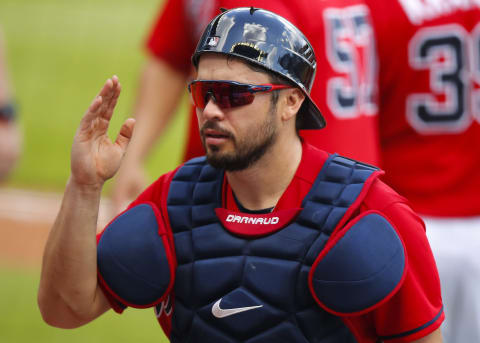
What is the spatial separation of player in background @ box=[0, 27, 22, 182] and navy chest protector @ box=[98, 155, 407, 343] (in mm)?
584

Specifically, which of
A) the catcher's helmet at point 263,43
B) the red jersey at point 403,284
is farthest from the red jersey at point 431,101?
the red jersey at point 403,284

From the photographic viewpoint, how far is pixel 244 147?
2479mm

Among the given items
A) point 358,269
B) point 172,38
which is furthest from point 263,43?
point 172,38

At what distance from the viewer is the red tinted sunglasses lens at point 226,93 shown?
243 cm

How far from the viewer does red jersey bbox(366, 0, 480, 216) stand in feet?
12.6

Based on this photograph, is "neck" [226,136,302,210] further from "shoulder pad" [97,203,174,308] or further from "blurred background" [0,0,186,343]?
"blurred background" [0,0,186,343]

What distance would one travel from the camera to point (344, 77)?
3.38 meters

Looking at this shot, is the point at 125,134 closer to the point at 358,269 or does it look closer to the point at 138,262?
the point at 138,262

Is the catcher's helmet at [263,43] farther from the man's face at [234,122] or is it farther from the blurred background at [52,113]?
the blurred background at [52,113]

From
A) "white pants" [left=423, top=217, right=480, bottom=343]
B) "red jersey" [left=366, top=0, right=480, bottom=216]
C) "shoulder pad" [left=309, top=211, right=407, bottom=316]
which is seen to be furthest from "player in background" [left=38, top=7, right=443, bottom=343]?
"white pants" [left=423, top=217, right=480, bottom=343]

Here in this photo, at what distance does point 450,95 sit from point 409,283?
65.6 inches

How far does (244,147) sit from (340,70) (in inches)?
40.0

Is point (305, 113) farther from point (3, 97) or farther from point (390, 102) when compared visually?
point (390, 102)

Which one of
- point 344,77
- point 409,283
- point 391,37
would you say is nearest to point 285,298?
point 409,283
